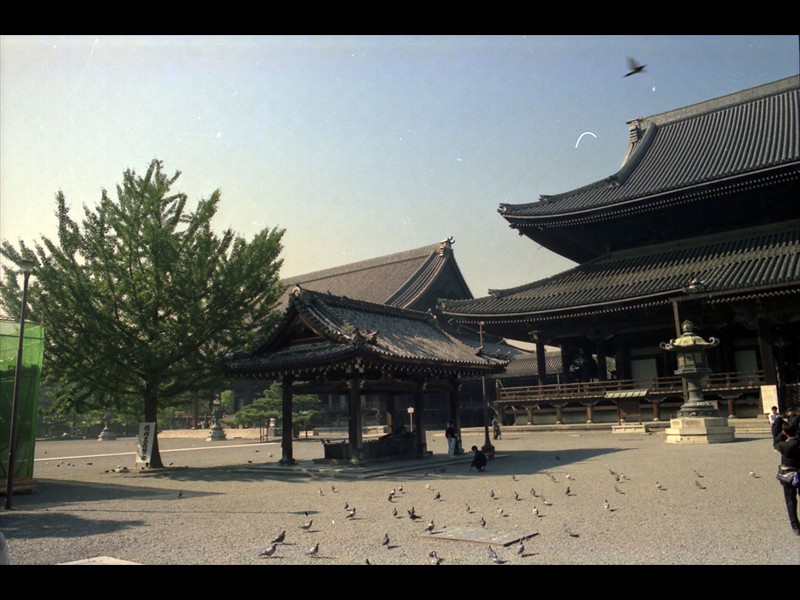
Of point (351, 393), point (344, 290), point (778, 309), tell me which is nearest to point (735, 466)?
point (351, 393)

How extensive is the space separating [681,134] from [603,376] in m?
15.0

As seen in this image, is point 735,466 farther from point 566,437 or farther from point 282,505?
point 566,437

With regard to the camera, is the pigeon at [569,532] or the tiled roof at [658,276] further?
the tiled roof at [658,276]

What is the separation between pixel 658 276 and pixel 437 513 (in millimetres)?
20987

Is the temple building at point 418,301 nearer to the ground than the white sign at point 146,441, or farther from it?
farther from it

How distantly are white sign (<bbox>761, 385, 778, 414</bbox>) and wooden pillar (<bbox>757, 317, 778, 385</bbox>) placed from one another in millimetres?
359

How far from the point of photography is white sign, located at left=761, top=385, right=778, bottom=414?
22641 millimetres

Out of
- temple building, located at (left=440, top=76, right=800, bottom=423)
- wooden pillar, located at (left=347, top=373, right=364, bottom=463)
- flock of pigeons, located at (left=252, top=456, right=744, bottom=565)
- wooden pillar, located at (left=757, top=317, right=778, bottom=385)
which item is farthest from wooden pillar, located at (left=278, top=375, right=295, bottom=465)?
wooden pillar, located at (left=757, top=317, right=778, bottom=385)

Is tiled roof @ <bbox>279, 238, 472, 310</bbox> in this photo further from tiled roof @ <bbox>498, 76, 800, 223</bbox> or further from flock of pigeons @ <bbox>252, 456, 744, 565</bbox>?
flock of pigeons @ <bbox>252, 456, 744, 565</bbox>

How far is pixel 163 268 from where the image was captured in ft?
60.9

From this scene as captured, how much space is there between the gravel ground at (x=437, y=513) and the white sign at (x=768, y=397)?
518 centimetres

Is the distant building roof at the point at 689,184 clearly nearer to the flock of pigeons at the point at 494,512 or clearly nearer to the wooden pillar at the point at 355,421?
the wooden pillar at the point at 355,421

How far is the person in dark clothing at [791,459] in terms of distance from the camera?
24.0 ft

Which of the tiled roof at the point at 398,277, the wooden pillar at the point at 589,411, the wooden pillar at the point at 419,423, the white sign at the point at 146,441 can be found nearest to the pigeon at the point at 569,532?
the wooden pillar at the point at 419,423
